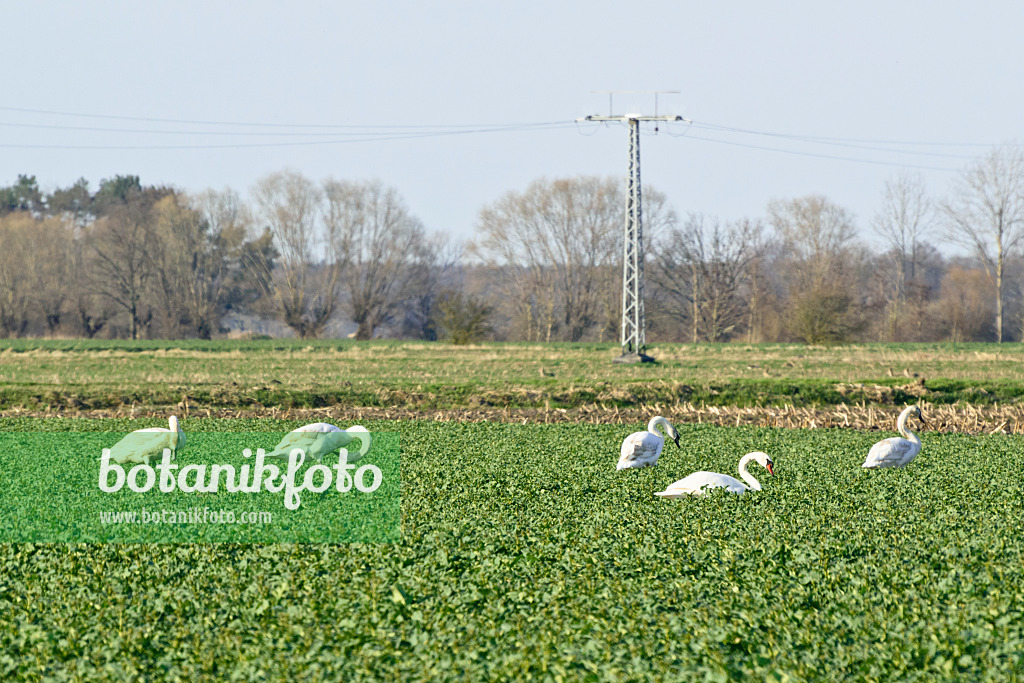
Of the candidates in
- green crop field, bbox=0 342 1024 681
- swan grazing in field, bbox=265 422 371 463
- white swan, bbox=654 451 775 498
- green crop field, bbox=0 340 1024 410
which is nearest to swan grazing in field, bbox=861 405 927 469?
green crop field, bbox=0 342 1024 681

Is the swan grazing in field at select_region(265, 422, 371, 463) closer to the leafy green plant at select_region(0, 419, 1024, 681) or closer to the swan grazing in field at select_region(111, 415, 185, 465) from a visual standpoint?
the swan grazing in field at select_region(111, 415, 185, 465)

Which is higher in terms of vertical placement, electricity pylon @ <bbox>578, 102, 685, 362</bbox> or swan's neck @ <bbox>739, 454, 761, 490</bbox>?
electricity pylon @ <bbox>578, 102, 685, 362</bbox>

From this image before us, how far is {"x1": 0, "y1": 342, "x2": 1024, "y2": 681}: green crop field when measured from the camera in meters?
4.36

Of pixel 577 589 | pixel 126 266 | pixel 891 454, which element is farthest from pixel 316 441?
pixel 126 266

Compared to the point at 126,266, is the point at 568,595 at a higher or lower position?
lower

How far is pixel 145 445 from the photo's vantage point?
961cm

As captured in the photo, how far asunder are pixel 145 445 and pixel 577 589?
589cm

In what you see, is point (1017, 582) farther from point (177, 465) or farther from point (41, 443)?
point (41, 443)

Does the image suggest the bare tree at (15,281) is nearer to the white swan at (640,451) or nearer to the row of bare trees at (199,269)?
the row of bare trees at (199,269)

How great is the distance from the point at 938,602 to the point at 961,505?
2975 mm

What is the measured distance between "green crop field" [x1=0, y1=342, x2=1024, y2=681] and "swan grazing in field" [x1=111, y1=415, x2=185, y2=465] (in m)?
2.50

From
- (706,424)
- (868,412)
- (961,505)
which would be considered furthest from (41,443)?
(868,412)

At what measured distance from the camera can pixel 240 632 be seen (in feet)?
15.5

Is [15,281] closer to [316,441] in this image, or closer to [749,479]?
[316,441]
